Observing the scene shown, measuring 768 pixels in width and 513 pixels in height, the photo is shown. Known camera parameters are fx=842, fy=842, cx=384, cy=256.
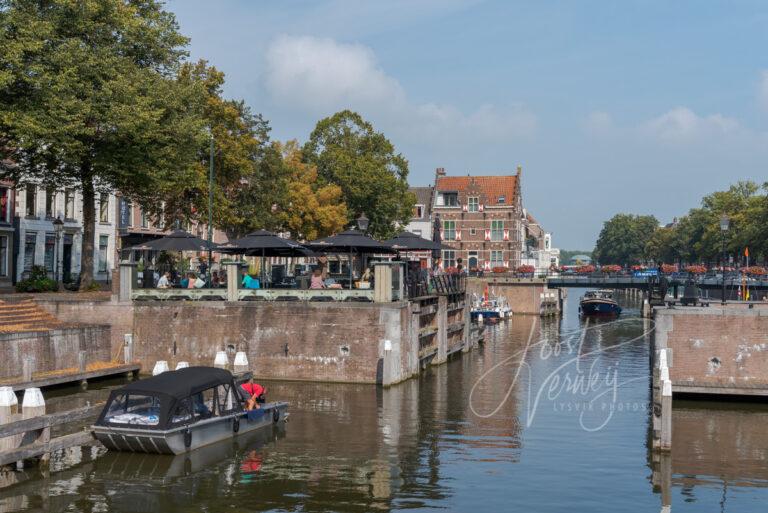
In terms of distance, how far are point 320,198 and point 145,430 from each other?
5000 cm

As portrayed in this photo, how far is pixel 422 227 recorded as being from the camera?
4353 inches

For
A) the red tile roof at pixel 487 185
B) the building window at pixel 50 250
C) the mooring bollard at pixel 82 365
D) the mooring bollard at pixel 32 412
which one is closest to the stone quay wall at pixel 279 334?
the mooring bollard at pixel 82 365

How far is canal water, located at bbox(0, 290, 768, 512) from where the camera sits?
19.0 metres

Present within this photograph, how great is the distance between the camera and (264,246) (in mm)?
35719

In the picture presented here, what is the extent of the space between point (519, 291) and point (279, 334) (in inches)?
2170

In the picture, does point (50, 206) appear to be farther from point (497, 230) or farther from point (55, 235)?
point (497, 230)

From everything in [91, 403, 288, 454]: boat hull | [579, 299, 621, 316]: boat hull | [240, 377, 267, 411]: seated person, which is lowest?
[91, 403, 288, 454]: boat hull

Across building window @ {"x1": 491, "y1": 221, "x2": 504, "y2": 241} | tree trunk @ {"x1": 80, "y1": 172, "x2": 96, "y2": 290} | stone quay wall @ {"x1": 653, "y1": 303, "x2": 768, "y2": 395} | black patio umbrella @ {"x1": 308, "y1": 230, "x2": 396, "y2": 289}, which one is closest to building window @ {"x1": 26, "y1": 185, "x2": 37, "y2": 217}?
tree trunk @ {"x1": 80, "y1": 172, "x2": 96, "y2": 290}

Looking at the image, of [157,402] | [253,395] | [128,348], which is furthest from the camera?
[128,348]

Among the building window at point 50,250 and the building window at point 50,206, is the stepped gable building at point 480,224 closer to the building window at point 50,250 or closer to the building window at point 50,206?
the building window at point 50,206

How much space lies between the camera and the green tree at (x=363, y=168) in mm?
77625

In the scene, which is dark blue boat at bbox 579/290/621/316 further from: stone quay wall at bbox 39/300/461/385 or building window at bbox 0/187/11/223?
building window at bbox 0/187/11/223

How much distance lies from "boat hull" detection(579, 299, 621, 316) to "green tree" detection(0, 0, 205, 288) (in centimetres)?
5419

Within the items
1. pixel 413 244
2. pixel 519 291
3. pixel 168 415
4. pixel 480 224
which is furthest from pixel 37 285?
pixel 480 224
